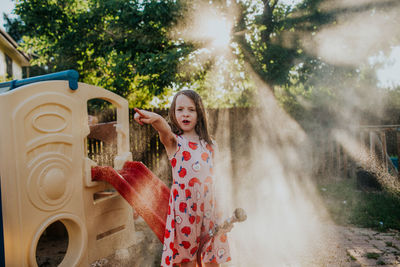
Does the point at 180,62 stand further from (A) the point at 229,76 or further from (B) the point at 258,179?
(B) the point at 258,179

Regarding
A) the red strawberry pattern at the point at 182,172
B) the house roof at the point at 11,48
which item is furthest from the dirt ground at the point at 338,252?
the house roof at the point at 11,48

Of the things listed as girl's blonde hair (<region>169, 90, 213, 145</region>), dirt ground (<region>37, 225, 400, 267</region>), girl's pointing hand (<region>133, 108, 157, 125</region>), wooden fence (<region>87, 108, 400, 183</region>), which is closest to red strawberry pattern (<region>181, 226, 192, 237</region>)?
girl's blonde hair (<region>169, 90, 213, 145</region>)

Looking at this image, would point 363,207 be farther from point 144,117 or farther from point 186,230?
point 144,117

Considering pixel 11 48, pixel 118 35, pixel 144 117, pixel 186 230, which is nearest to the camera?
pixel 144 117

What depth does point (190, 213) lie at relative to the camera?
1.83 metres

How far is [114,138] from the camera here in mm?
4391

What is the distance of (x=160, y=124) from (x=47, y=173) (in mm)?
1244

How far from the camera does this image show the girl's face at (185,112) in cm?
195

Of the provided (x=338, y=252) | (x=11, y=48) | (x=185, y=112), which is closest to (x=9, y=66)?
(x=11, y=48)

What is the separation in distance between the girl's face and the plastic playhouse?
119cm

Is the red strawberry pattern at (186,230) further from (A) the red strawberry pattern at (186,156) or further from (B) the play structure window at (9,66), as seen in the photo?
(B) the play structure window at (9,66)

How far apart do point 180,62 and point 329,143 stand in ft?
15.6

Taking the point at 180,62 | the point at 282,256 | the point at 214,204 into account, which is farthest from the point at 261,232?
the point at 180,62

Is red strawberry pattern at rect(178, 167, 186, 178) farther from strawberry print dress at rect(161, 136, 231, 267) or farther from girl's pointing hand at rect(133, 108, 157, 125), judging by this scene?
girl's pointing hand at rect(133, 108, 157, 125)
